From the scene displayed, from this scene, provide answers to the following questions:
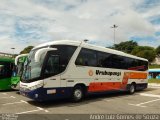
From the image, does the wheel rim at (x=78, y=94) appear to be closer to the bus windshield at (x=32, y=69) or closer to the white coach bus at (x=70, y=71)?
the white coach bus at (x=70, y=71)

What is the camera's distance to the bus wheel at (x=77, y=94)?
13.8 metres

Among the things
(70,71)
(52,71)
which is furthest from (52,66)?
(70,71)

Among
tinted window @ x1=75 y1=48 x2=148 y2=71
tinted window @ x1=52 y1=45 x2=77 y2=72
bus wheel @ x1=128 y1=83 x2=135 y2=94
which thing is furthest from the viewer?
bus wheel @ x1=128 y1=83 x2=135 y2=94

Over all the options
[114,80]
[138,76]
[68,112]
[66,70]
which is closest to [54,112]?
[68,112]

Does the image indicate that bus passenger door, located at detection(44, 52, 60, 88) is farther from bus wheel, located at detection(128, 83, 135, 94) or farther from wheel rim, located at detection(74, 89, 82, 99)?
bus wheel, located at detection(128, 83, 135, 94)

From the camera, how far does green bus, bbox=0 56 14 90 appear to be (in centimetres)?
2064

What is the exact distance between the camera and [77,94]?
14.1m

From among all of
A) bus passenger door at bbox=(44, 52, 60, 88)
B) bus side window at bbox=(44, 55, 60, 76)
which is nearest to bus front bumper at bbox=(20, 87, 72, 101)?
bus passenger door at bbox=(44, 52, 60, 88)

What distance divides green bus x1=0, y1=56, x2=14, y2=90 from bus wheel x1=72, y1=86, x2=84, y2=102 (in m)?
8.88

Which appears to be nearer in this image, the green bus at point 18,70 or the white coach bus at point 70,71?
the white coach bus at point 70,71

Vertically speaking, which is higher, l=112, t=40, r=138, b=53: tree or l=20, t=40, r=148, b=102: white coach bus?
l=112, t=40, r=138, b=53: tree

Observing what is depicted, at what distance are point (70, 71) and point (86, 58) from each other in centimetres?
162

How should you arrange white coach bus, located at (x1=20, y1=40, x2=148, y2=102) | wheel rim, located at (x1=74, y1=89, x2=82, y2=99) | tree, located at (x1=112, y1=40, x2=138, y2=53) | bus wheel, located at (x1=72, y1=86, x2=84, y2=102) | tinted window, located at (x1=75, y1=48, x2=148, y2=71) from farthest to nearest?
tree, located at (x1=112, y1=40, x2=138, y2=53) → tinted window, located at (x1=75, y1=48, x2=148, y2=71) → wheel rim, located at (x1=74, y1=89, x2=82, y2=99) → bus wheel, located at (x1=72, y1=86, x2=84, y2=102) → white coach bus, located at (x1=20, y1=40, x2=148, y2=102)

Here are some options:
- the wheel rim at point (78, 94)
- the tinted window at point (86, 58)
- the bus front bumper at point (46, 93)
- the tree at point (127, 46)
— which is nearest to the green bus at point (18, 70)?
the tinted window at point (86, 58)
